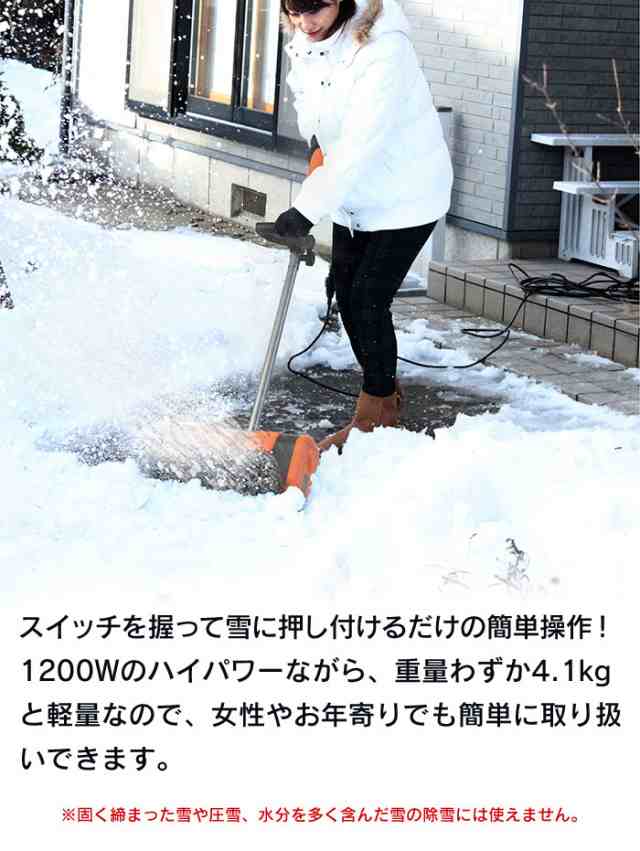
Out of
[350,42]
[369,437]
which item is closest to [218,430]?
[369,437]

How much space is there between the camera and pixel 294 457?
4.73 meters

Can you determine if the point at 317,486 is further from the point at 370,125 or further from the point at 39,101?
the point at 39,101

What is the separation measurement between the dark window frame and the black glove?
18.2 ft

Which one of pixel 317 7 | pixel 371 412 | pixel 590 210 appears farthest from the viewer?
pixel 590 210

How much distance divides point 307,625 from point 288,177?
7181 millimetres

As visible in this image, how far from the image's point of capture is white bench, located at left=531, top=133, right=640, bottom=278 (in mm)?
7754

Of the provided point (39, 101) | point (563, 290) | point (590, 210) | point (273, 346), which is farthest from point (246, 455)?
point (39, 101)

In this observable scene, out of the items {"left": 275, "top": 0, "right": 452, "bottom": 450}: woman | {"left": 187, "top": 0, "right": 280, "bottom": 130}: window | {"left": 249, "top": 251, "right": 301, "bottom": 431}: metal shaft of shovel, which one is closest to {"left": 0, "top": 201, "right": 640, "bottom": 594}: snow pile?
{"left": 249, "top": 251, "right": 301, "bottom": 431}: metal shaft of shovel

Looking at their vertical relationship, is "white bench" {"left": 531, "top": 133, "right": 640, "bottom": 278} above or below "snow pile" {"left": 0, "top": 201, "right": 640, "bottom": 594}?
above

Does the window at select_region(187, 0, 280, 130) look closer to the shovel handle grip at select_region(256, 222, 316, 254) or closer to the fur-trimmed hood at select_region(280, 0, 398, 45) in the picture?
the fur-trimmed hood at select_region(280, 0, 398, 45)

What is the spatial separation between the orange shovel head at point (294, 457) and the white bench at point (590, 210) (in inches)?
132

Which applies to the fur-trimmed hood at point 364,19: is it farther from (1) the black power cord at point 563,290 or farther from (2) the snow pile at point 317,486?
(1) the black power cord at point 563,290

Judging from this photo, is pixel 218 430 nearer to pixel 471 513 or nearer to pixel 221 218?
pixel 471 513

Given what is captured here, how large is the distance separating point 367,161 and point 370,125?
0.12m
